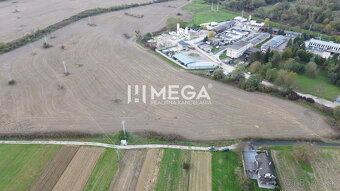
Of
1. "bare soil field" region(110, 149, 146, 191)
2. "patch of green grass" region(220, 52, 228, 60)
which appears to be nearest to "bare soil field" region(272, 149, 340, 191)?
"bare soil field" region(110, 149, 146, 191)

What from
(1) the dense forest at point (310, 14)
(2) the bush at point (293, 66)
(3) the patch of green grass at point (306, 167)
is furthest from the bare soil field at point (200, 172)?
(1) the dense forest at point (310, 14)

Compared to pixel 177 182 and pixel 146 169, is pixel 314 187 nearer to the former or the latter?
pixel 177 182

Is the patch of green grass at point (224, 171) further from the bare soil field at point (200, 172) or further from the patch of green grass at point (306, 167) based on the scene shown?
the patch of green grass at point (306, 167)

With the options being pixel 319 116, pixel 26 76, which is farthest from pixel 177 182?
pixel 26 76

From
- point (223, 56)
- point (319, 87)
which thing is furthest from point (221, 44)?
point (319, 87)

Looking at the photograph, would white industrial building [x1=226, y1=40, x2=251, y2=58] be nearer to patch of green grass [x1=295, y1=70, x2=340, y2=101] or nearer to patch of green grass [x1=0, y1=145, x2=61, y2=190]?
patch of green grass [x1=295, y1=70, x2=340, y2=101]

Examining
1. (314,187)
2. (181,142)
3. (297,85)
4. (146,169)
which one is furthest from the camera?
(297,85)

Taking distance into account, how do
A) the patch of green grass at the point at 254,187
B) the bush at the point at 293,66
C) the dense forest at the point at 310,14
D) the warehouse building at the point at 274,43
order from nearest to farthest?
the patch of green grass at the point at 254,187, the bush at the point at 293,66, the warehouse building at the point at 274,43, the dense forest at the point at 310,14
